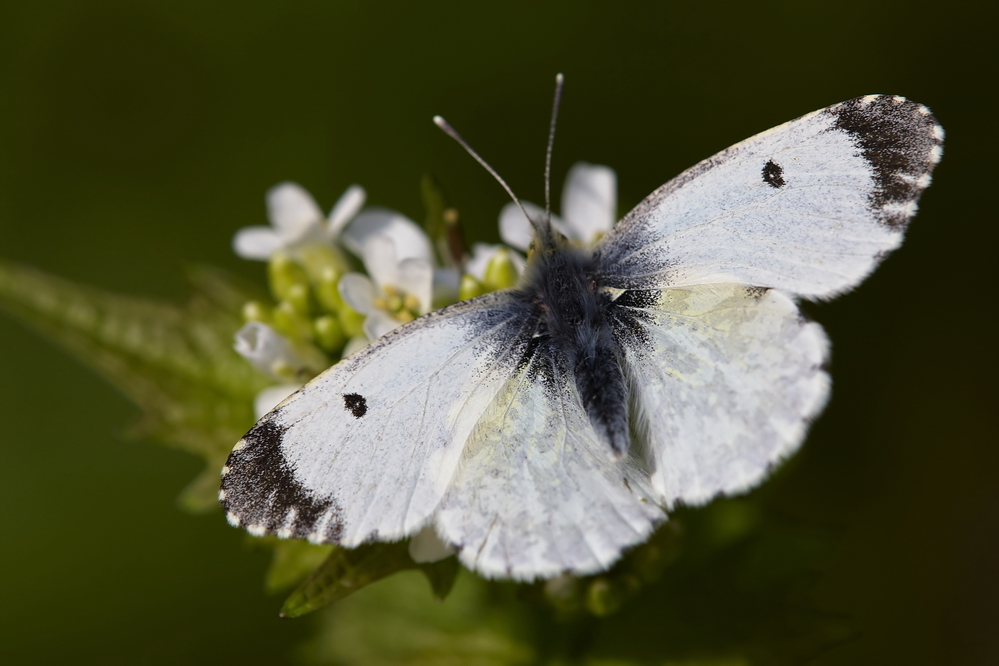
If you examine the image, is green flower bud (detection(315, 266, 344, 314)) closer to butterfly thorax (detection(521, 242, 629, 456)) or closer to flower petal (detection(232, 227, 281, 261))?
flower petal (detection(232, 227, 281, 261))

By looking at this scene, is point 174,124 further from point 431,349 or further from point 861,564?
point 861,564

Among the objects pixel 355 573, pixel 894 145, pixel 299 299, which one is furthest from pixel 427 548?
pixel 894 145

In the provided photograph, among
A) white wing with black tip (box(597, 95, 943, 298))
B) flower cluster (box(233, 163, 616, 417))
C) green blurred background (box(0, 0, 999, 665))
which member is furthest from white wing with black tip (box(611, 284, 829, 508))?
green blurred background (box(0, 0, 999, 665))

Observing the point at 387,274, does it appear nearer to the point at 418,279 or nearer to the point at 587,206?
the point at 418,279

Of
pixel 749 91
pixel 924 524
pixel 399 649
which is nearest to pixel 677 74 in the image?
pixel 749 91

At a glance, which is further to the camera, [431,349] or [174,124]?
[174,124]

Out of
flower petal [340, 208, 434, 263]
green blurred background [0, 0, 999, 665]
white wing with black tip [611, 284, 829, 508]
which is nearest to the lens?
white wing with black tip [611, 284, 829, 508]

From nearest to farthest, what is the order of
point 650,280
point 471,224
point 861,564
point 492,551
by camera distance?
point 492,551 < point 650,280 < point 861,564 < point 471,224
